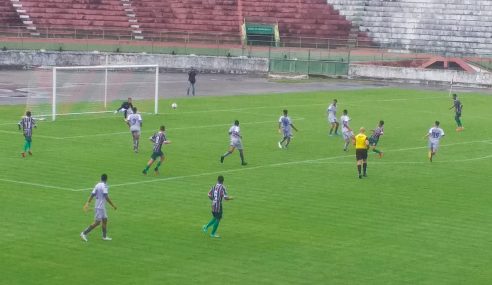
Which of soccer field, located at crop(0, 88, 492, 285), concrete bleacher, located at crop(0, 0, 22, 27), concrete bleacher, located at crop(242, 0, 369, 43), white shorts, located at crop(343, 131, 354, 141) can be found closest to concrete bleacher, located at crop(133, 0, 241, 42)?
concrete bleacher, located at crop(242, 0, 369, 43)

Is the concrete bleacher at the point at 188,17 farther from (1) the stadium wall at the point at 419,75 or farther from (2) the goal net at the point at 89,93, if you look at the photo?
(2) the goal net at the point at 89,93

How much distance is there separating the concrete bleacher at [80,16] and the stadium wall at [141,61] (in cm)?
549

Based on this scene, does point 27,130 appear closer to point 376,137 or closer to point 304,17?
point 376,137

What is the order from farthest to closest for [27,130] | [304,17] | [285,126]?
[304,17] < [285,126] < [27,130]

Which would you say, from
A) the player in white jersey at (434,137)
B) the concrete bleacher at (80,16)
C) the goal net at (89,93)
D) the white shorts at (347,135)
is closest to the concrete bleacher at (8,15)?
the concrete bleacher at (80,16)

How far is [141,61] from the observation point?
80.1 metres

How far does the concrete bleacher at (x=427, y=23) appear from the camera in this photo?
86812 mm

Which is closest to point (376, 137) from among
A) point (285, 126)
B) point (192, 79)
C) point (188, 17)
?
point (285, 126)

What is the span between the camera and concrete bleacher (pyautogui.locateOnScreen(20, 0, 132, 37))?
279 ft

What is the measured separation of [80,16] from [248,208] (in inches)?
2332

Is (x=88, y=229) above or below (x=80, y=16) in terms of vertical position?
below

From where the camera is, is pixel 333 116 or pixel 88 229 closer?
pixel 88 229

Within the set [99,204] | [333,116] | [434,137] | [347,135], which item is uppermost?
[333,116]

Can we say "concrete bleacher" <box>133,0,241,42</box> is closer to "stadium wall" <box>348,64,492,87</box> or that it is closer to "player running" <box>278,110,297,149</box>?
"stadium wall" <box>348,64,492,87</box>
